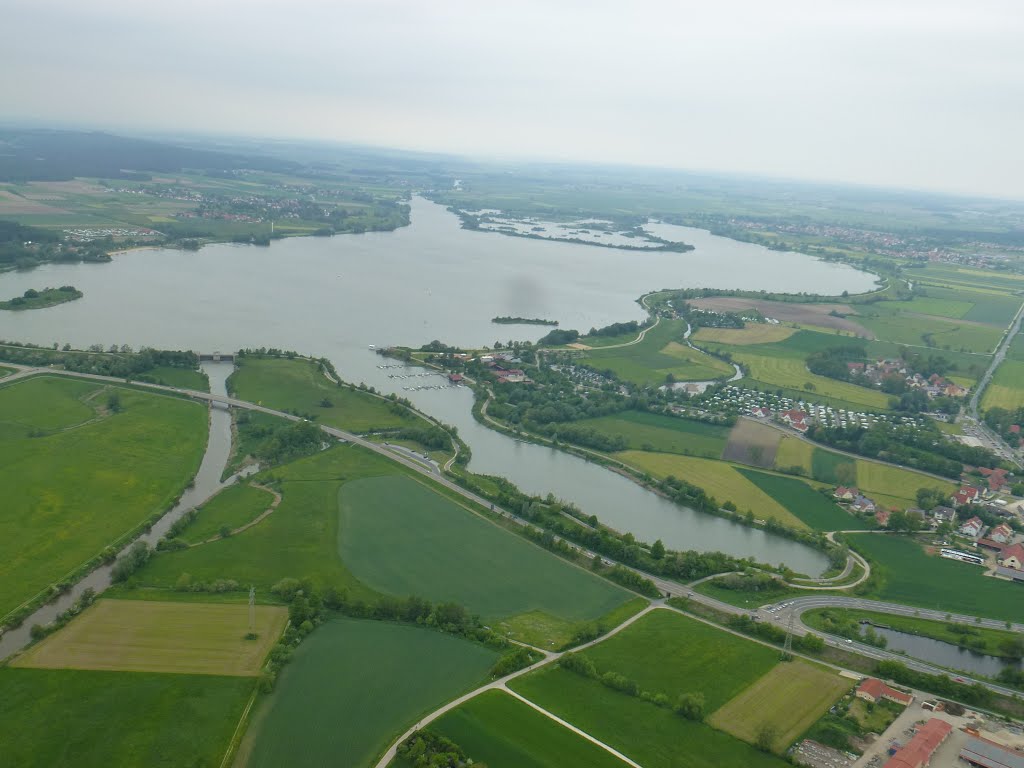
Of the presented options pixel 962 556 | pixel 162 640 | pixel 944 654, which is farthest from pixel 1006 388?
pixel 162 640

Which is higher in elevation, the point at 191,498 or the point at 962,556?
the point at 962,556

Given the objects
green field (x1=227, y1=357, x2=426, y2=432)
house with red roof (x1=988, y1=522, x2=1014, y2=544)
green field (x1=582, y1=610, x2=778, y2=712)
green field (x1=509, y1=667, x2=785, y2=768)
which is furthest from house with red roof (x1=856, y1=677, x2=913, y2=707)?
green field (x1=227, y1=357, x2=426, y2=432)

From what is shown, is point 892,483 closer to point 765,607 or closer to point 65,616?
point 765,607

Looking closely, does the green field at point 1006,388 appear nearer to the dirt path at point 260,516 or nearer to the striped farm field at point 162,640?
the dirt path at point 260,516

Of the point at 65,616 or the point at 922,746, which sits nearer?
the point at 922,746

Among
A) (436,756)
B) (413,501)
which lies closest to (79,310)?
(413,501)

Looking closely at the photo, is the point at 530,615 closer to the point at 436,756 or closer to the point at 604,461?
the point at 436,756

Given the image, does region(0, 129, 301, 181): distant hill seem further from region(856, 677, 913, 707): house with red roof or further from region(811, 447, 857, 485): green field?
region(856, 677, 913, 707): house with red roof

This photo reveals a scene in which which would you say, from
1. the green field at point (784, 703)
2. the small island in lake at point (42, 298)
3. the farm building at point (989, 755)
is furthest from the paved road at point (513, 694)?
the small island in lake at point (42, 298)
